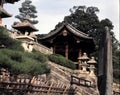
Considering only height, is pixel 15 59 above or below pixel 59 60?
below

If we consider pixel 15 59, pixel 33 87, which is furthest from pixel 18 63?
pixel 33 87

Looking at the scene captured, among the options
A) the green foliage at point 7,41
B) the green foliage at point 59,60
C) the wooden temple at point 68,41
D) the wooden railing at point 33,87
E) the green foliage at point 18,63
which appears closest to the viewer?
the green foliage at point 18,63

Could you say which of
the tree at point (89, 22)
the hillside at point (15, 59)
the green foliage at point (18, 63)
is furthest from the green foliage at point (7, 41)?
the tree at point (89, 22)

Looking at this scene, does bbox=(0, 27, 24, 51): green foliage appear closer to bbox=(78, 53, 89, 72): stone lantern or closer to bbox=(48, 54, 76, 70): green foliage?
bbox=(48, 54, 76, 70): green foliage

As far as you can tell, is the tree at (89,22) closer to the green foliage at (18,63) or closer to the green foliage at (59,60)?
the green foliage at (59,60)

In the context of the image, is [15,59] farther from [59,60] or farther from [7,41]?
Answer: [59,60]

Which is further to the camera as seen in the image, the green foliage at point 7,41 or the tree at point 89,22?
the tree at point 89,22

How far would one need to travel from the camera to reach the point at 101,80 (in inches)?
321

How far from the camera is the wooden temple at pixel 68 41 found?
3434cm

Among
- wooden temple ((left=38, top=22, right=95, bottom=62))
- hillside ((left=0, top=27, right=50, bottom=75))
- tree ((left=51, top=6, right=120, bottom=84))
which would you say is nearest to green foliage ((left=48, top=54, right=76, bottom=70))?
wooden temple ((left=38, top=22, right=95, bottom=62))

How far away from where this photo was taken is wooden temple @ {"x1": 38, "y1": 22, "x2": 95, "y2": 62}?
34344mm

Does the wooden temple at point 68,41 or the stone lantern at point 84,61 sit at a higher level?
the wooden temple at point 68,41

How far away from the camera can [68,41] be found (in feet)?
117

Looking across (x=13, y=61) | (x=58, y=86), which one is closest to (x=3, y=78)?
(x=13, y=61)
